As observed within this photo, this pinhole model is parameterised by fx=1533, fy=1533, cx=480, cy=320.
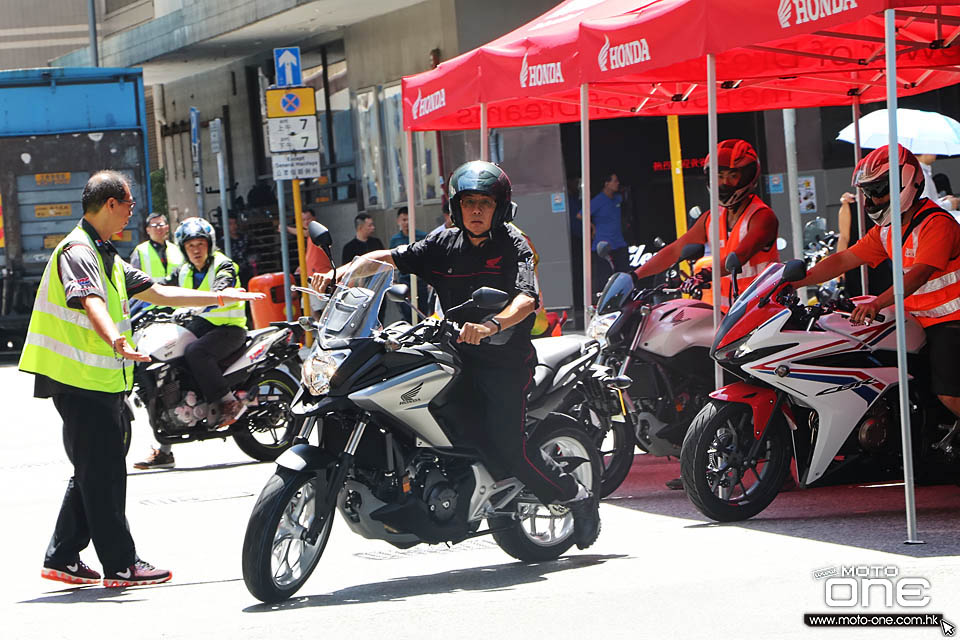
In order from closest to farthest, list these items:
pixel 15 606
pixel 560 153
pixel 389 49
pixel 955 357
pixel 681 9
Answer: pixel 15 606 < pixel 955 357 < pixel 681 9 < pixel 560 153 < pixel 389 49

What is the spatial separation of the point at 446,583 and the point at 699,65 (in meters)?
5.47

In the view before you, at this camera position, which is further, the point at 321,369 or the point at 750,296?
the point at 750,296

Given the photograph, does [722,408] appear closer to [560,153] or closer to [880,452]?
[880,452]

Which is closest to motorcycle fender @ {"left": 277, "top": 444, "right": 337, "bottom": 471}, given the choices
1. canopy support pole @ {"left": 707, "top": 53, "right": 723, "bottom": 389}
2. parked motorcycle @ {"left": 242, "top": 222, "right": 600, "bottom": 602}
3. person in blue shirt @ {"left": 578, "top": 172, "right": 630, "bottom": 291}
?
parked motorcycle @ {"left": 242, "top": 222, "right": 600, "bottom": 602}

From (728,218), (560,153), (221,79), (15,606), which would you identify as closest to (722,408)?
(728,218)

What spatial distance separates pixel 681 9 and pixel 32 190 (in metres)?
15.9

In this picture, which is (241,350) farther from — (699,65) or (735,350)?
(735,350)

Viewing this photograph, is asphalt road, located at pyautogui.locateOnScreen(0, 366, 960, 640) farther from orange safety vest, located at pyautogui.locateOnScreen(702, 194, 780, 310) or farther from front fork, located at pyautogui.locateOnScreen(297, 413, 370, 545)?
orange safety vest, located at pyautogui.locateOnScreen(702, 194, 780, 310)

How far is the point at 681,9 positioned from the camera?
8781 mm

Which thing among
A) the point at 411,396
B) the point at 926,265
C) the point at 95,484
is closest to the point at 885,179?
the point at 926,265

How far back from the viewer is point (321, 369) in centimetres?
629

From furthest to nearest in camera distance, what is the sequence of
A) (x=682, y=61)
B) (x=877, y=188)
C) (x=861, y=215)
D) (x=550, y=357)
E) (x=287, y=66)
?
(x=287, y=66) → (x=861, y=215) → (x=682, y=61) → (x=877, y=188) → (x=550, y=357)

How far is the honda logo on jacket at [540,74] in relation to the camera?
1047 centimetres

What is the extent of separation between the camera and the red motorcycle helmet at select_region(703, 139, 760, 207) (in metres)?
9.16
